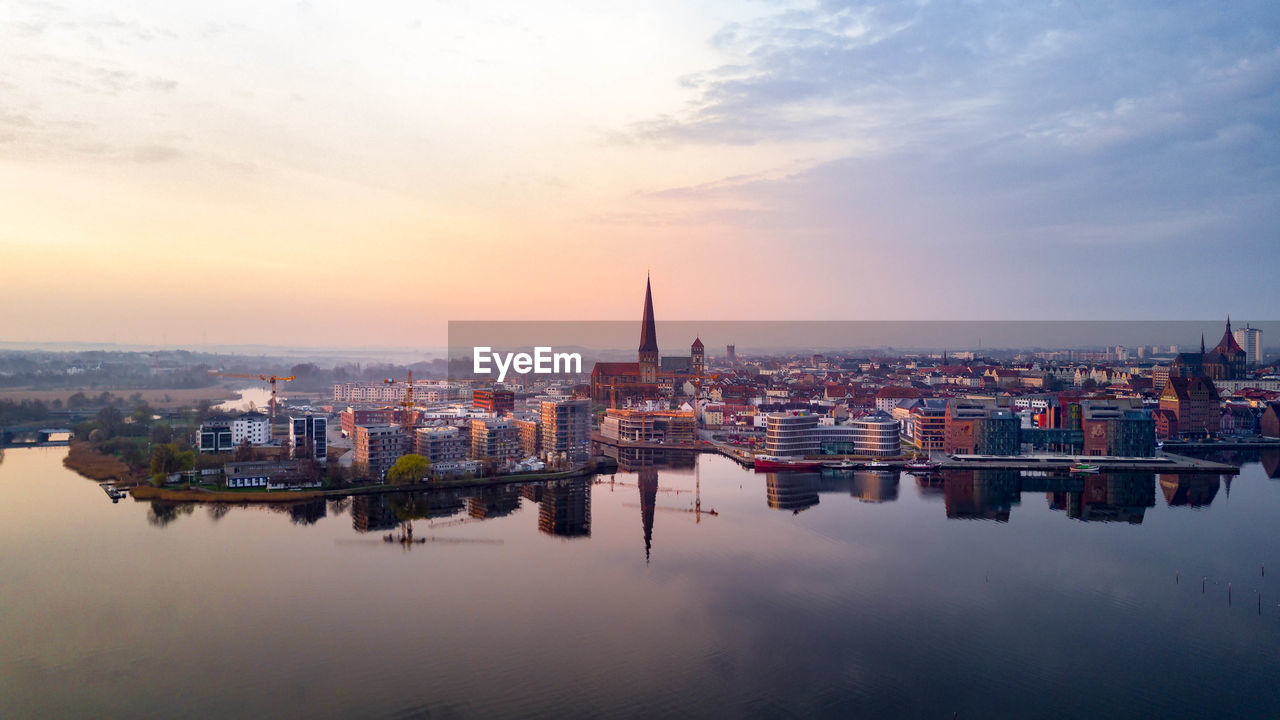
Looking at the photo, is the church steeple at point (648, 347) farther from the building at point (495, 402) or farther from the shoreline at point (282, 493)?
the shoreline at point (282, 493)

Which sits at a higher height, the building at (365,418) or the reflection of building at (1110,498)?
the building at (365,418)

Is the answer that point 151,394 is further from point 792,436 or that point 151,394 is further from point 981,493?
point 981,493

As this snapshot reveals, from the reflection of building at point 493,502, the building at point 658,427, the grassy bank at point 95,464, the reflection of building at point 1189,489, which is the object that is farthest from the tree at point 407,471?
the reflection of building at point 1189,489

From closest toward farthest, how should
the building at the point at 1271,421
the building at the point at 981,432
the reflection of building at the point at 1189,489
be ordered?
the reflection of building at the point at 1189,489
the building at the point at 981,432
the building at the point at 1271,421

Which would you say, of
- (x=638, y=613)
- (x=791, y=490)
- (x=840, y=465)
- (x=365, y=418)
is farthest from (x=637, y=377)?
(x=638, y=613)

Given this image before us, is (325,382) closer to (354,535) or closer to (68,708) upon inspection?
(354,535)

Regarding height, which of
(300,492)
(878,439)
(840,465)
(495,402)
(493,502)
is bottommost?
(840,465)

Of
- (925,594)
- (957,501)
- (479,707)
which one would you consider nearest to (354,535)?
(479,707)

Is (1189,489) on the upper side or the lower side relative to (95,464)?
lower
